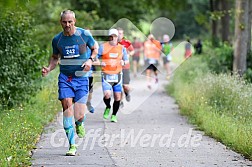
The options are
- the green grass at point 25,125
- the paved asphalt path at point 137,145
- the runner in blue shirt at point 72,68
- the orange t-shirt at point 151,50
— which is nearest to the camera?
the green grass at point 25,125

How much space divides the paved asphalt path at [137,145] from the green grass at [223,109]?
210mm

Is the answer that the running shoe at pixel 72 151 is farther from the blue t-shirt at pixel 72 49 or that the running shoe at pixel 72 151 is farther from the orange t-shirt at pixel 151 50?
the orange t-shirt at pixel 151 50

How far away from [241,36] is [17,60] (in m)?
8.40

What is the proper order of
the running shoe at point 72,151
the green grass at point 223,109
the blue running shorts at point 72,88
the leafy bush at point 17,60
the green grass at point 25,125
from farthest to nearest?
the leafy bush at point 17,60
the green grass at point 223,109
the blue running shorts at point 72,88
the running shoe at point 72,151
the green grass at point 25,125

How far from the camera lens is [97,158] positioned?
1038 centimetres

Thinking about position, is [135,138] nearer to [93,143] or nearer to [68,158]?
[93,143]

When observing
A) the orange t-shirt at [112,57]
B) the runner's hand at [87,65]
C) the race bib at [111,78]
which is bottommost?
the race bib at [111,78]

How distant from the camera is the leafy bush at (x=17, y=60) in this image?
50.3 ft

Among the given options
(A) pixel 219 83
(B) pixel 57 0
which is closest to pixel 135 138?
(A) pixel 219 83

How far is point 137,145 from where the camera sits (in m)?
11.9

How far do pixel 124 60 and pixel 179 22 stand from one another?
59.2m

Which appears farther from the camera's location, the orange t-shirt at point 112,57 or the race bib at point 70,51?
the orange t-shirt at point 112,57

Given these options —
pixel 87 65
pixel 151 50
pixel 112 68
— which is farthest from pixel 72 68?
pixel 151 50

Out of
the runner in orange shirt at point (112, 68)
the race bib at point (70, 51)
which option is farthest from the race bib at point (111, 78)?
the race bib at point (70, 51)
